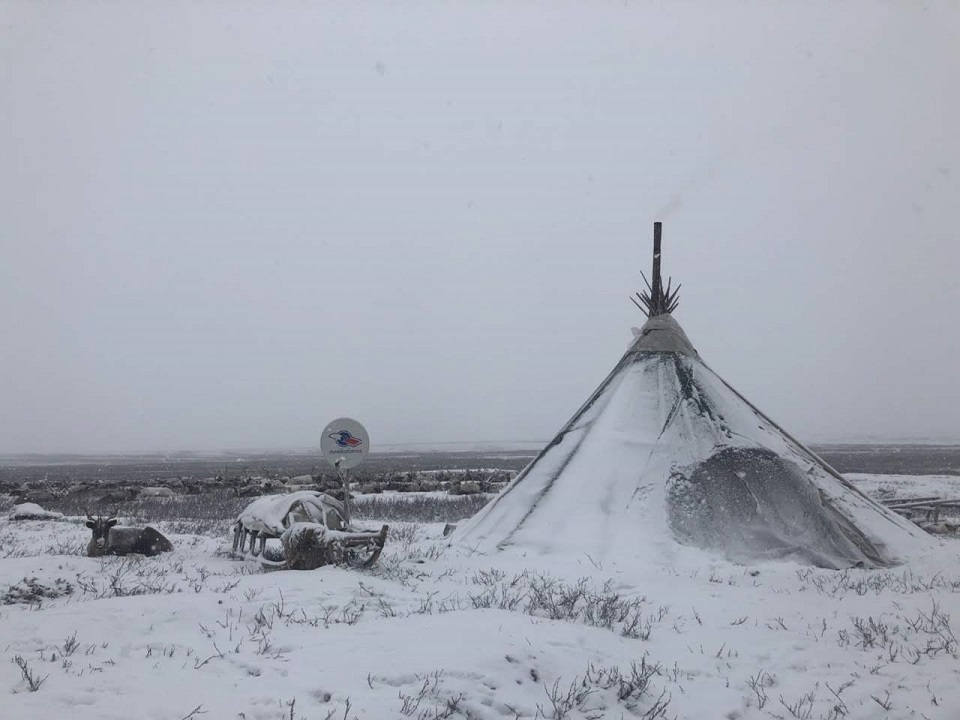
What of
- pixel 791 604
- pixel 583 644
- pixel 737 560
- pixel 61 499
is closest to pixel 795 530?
pixel 737 560

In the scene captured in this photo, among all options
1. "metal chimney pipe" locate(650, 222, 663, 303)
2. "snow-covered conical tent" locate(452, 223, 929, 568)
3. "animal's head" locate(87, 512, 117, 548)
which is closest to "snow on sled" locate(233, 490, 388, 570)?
"animal's head" locate(87, 512, 117, 548)

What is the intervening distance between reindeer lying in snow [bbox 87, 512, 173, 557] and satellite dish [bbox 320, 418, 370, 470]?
3.23 m

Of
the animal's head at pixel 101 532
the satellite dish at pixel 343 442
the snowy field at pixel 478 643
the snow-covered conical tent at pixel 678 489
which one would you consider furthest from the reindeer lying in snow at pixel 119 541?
the snow-covered conical tent at pixel 678 489

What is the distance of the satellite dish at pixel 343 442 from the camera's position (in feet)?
40.1

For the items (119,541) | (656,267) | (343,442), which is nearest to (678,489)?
(656,267)

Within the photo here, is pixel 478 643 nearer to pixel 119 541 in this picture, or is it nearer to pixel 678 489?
pixel 678 489

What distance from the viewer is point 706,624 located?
670cm

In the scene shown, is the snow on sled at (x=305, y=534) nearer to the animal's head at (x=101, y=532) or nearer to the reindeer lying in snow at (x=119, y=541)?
the reindeer lying in snow at (x=119, y=541)

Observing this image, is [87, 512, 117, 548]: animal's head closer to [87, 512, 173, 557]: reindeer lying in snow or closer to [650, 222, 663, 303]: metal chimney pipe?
[87, 512, 173, 557]: reindeer lying in snow

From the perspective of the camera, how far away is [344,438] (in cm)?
1233

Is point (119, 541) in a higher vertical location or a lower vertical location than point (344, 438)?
lower

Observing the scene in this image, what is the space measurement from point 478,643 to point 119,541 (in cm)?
813

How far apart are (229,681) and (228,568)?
5927mm

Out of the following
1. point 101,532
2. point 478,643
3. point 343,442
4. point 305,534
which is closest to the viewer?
point 478,643
